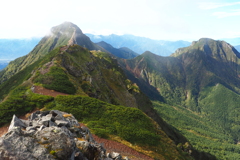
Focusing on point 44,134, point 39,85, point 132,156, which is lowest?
point 132,156

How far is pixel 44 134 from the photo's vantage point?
11.4 metres

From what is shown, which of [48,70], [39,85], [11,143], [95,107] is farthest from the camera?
[48,70]

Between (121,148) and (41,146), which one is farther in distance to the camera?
(121,148)

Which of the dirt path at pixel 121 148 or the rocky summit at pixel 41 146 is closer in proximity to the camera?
the rocky summit at pixel 41 146

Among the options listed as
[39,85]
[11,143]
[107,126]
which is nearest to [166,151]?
[107,126]

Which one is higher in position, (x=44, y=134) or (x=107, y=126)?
(x=44, y=134)

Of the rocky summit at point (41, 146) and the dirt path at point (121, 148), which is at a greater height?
the rocky summit at point (41, 146)

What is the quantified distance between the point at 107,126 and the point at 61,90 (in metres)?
19.6

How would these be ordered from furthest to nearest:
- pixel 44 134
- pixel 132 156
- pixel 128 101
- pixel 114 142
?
pixel 128 101 < pixel 114 142 < pixel 132 156 < pixel 44 134

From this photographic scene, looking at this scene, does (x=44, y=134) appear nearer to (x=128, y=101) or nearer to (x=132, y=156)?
(x=132, y=156)

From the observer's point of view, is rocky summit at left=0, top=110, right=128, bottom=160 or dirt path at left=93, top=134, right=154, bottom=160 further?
dirt path at left=93, top=134, right=154, bottom=160

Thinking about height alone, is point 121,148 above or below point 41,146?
below

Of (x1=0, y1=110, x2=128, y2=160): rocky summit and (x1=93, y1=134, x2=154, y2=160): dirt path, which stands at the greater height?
(x1=0, y1=110, x2=128, y2=160): rocky summit

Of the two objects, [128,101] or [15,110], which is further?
[128,101]
